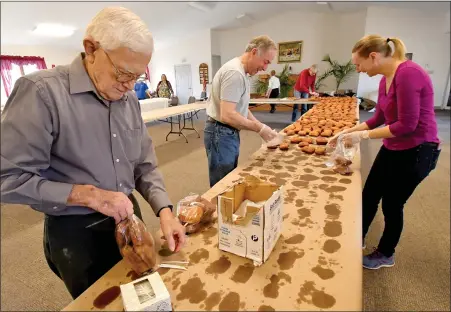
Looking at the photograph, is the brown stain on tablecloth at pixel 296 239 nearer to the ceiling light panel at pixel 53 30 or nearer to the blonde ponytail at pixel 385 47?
the blonde ponytail at pixel 385 47

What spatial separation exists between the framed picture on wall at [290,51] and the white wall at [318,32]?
148 millimetres

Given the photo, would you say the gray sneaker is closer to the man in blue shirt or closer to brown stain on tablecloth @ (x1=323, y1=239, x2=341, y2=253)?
brown stain on tablecloth @ (x1=323, y1=239, x2=341, y2=253)

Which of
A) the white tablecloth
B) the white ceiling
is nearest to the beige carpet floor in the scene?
the white ceiling

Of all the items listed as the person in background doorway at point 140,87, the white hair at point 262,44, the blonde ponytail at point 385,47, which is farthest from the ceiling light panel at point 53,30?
the blonde ponytail at point 385,47

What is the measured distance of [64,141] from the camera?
2.39 feet

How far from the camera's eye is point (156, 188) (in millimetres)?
945

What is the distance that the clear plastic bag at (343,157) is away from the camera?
4.57 feet

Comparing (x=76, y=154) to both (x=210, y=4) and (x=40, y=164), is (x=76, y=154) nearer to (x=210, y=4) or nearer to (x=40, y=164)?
(x=40, y=164)

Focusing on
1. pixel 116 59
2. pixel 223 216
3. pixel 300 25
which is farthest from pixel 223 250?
pixel 300 25

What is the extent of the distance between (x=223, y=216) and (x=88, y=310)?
393mm

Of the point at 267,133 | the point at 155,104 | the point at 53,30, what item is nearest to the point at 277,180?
the point at 267,133

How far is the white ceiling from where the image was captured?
5371mm

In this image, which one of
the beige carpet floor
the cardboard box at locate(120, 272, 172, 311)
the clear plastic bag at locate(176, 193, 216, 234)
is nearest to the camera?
the cardboard box at locate(120, 272, 172, 311)

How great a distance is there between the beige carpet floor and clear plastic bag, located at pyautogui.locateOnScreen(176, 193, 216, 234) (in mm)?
1207
